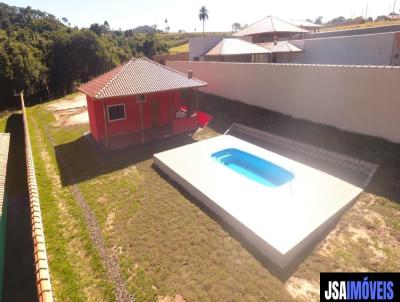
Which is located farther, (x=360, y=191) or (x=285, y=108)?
(x=285, y=108)

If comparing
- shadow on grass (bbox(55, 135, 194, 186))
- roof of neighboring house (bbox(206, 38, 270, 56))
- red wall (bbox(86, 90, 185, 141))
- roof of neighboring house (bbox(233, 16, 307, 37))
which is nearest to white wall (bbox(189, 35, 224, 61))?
roof of neighboring house (bbox(233, 16, 307, 37))

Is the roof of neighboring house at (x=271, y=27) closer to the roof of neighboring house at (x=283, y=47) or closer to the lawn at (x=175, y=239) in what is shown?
the roof of neighboring house at (x=283, y=47)

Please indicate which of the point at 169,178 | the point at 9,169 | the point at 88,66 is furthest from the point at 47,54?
the point at 169,178

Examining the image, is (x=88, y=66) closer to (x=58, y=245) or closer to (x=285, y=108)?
(x=285, y=108)

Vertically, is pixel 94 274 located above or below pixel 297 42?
below

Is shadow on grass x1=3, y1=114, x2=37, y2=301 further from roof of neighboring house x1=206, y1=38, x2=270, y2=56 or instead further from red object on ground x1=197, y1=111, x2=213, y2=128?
roof of neighboring house x1=206, y1=38, x2=270, y2=56

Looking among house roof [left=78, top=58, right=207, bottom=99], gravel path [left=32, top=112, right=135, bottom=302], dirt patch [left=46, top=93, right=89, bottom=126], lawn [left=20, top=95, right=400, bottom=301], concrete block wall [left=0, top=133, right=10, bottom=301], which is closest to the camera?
gravel path [left=32, top=112, right=135, bottom=302]

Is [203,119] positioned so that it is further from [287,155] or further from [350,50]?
[350,50]
